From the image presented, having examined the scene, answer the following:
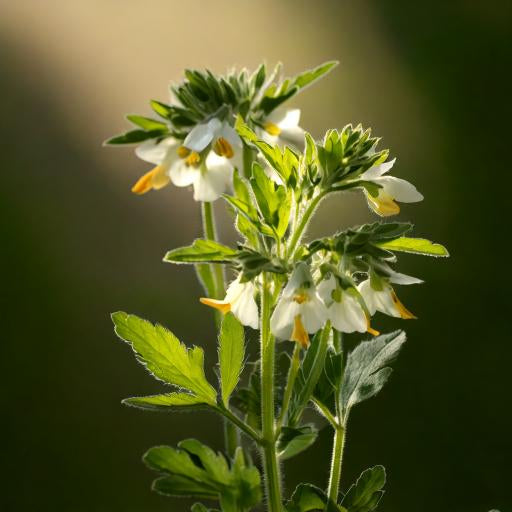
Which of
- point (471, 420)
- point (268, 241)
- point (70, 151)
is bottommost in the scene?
point (471, 420)

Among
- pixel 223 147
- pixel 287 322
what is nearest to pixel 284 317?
pixel 287 322

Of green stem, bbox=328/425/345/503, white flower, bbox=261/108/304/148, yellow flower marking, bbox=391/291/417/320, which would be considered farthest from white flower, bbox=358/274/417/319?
white flower, bbox=261/108/304/148

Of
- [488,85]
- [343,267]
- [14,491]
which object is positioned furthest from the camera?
[488,85]

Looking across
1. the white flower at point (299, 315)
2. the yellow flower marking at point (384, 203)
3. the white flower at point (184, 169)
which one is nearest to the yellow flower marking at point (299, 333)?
the white flower at point (299, 315)

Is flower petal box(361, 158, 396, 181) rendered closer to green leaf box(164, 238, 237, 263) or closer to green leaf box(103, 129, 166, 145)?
green leaf box(164, 238, 237, 263)

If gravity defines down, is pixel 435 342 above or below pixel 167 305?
below

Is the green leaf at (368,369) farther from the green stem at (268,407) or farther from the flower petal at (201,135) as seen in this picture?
the flower petal at (201,135)

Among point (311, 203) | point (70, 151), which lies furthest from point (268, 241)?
point (70, 151)

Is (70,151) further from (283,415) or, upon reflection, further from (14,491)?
(283,415)
